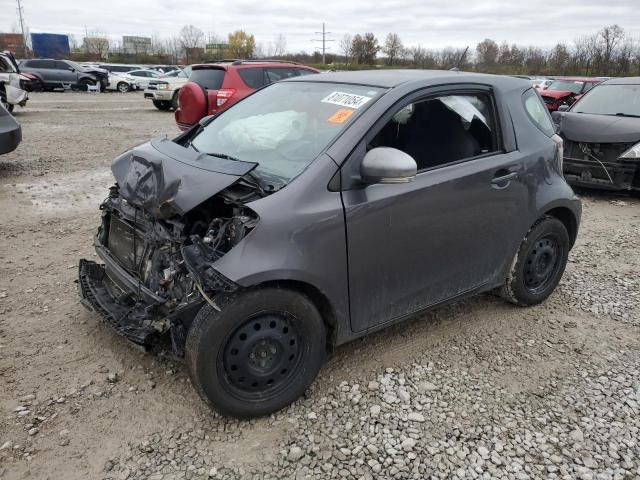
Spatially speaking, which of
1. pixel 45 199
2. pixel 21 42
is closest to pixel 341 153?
pixel 45 199

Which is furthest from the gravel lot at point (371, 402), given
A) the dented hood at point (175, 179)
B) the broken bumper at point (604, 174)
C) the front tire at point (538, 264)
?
the broken bumper at point (604, 174)

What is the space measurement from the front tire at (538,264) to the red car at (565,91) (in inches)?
539

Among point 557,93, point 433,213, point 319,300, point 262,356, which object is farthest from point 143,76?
point 262,356

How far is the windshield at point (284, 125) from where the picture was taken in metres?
2.93

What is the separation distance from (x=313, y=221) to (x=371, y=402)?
109cm

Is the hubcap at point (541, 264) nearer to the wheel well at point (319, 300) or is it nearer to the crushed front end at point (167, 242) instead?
the wheel well at point (319, 300)

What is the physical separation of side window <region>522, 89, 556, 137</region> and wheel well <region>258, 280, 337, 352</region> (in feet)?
6.89

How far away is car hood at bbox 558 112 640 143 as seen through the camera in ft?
22.6

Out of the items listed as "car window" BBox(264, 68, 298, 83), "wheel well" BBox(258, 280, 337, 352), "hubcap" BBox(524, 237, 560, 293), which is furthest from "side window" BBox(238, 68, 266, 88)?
"wheel well" BBox(258, 280, 337, 352)

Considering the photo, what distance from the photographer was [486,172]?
3.29 metres

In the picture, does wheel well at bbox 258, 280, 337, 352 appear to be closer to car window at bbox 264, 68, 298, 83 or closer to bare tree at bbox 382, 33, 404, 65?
car window at bbox 264, 68, 298, 83

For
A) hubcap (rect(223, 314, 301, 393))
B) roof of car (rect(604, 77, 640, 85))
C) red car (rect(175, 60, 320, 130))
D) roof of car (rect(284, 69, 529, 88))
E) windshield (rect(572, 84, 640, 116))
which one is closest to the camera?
hubcap (rect(223, 314, 301, 393))

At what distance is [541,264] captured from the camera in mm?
3963

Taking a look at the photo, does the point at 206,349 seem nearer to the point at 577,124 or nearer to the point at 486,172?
the point at 486,172
